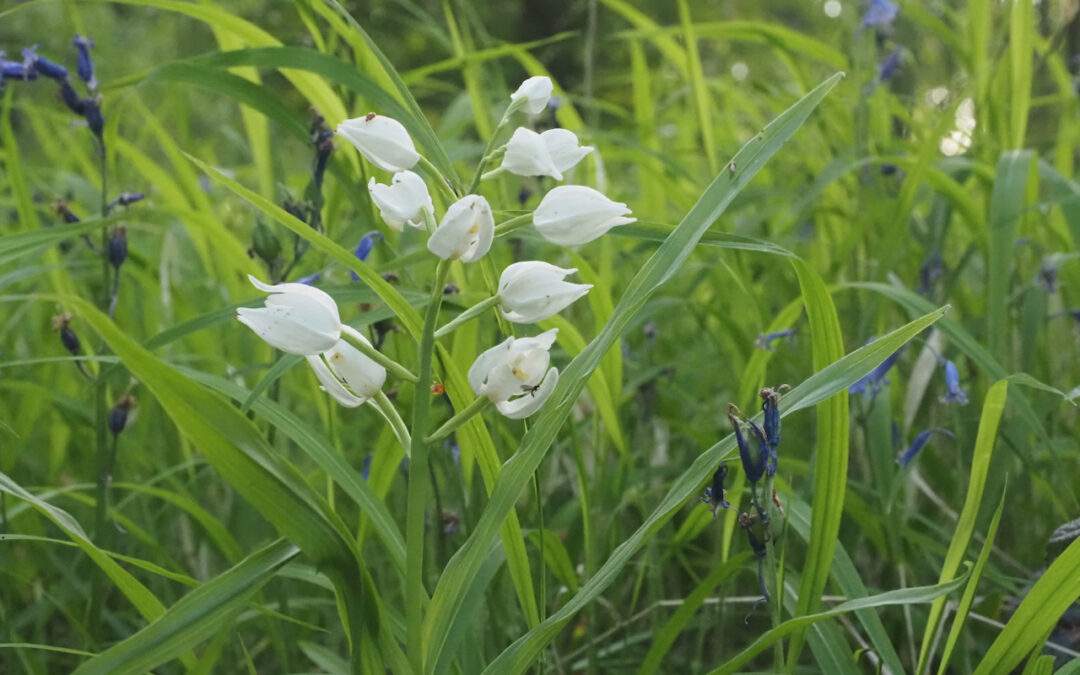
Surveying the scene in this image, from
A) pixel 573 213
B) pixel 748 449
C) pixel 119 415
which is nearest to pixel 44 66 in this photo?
pixel 119 415

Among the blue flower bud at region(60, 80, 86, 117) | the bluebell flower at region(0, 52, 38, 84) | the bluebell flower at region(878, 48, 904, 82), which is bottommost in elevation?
the bluebell flower at region(878, 48, 904, 82)

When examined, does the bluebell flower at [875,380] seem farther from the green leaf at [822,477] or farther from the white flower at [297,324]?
the white flower at [297,324]

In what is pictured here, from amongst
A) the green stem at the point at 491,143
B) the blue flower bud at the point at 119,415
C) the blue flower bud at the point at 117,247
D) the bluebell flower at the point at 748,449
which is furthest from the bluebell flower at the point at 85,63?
the bluebell flower at the point at 748,449

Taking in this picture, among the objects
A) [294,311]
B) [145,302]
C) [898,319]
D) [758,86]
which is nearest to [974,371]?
[898,319]

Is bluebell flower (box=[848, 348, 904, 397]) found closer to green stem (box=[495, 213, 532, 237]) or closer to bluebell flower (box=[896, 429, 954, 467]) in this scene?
bluebell flower (box=[896, 429, 954, 467])

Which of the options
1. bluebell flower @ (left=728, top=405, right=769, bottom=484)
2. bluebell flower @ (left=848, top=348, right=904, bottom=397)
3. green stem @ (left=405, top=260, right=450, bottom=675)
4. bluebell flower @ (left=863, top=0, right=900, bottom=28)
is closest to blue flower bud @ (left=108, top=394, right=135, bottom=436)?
green stem @ (left=405, top=260, right=450, bottom=675)

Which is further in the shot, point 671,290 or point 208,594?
point 671,290

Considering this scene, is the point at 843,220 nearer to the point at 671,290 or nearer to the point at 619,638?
the point at 671,290
